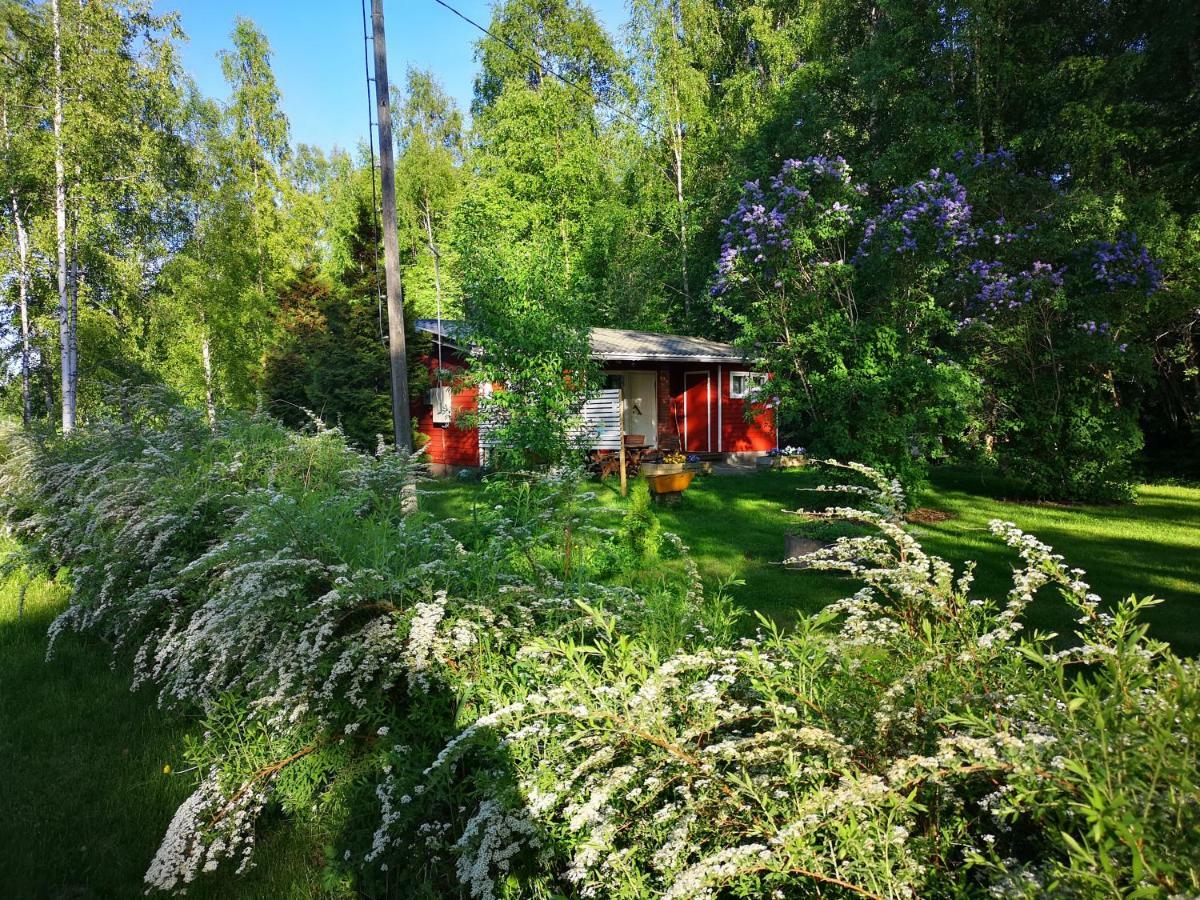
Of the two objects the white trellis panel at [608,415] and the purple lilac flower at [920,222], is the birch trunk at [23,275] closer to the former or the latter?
the white trellis panel at [608,415]

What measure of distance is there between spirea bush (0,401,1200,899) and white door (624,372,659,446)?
15.1 m

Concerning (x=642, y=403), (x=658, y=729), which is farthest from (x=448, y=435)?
(x=658, y=729)

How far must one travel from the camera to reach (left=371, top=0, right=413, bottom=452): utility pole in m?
8.05

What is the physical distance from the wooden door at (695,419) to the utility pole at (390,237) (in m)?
11.6

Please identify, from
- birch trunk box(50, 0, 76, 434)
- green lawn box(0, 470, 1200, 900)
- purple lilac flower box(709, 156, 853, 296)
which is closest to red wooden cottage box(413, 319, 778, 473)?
birch trunk box(50, 0, 76, 434)

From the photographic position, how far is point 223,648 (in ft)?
8.59

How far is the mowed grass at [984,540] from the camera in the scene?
230 inches

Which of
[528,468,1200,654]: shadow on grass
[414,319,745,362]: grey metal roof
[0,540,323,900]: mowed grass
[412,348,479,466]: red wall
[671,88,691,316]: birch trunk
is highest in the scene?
[671,88,691,316]: birch trunk

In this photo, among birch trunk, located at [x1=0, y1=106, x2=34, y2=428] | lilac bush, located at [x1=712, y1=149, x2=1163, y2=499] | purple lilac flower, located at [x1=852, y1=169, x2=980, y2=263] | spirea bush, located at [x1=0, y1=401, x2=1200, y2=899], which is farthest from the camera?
birch trunk, located at [x1=0, y1=106, x2=34, y2=428]

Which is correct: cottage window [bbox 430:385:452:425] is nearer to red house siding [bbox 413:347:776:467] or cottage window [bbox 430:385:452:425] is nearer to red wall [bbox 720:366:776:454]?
red house siding [bbox 413:347:776:467]

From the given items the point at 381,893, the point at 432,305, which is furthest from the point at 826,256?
the point at 432,305

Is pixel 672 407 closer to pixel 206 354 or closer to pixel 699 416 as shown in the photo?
pixel 699 416

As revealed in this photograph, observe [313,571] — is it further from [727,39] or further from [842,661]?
[727,39]

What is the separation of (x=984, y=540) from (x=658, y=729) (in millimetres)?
8246
